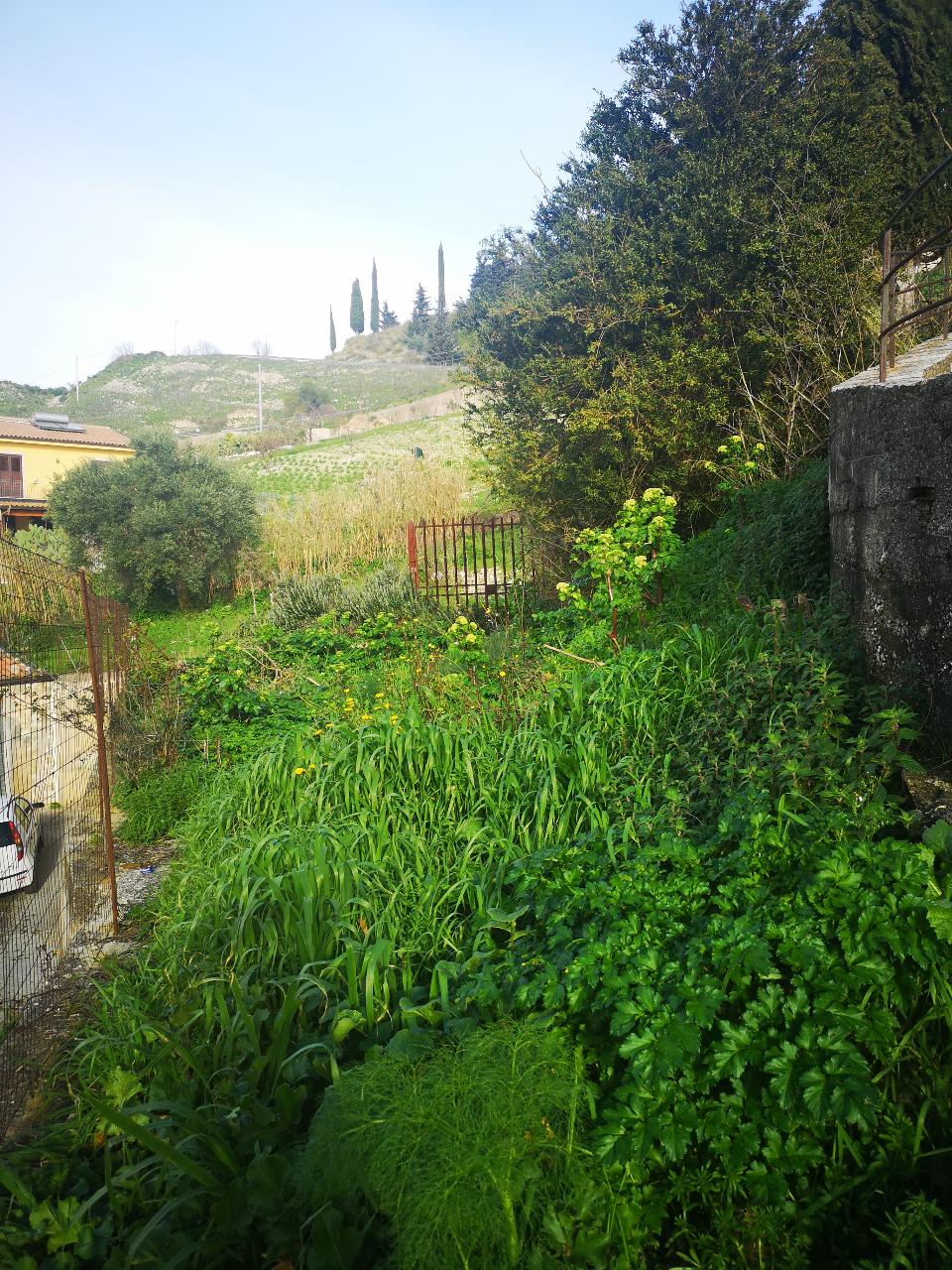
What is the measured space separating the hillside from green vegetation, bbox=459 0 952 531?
3898cm

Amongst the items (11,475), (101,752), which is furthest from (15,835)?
(11,475)

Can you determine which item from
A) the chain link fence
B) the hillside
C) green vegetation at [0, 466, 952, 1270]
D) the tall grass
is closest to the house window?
the tall grass

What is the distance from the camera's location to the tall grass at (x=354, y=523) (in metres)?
15.0

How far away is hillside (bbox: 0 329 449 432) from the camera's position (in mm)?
59219

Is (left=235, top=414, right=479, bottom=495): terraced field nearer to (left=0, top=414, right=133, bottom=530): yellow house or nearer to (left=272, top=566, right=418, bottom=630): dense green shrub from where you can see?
(left=0, top=414, right=133, bottom=530): yellow house

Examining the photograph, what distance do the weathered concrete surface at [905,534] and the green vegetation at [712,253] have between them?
3846mm

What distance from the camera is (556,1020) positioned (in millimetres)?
2445

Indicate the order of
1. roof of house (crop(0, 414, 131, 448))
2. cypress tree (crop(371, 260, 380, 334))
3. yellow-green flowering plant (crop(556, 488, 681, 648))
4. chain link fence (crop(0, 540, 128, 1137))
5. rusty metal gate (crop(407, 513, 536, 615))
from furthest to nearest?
1. cypress tree (crop(371, 260, 380, 334))
2. roof of house (crop(0, 414, 131, 448))
3. rusty metal gate (crop(407, 513, 536, 615))
4. yellow-green flowering plant (crop(556, 488, 681, 648))
5. chain link fence (crop(0, 540, 128, 1137))

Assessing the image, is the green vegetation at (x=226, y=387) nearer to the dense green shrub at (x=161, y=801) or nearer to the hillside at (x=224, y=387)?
the hillside at (x=224, y=387)

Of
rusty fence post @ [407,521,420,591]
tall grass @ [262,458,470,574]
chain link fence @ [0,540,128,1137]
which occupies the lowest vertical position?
chain link fence @ [0,540,128,1137]

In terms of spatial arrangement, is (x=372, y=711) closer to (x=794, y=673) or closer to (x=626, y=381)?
(x=794, y=673)

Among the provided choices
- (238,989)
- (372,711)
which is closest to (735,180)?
(372,711)

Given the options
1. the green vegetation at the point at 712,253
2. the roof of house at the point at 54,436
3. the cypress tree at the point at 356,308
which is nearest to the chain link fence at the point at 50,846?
the green vegetation at the point at 712,253

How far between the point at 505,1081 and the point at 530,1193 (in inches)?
10.4
